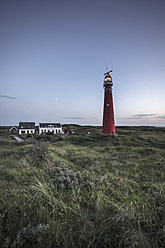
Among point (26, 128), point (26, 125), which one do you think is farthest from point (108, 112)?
point (26, 125)

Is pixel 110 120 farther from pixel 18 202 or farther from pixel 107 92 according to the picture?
pixel 18 202

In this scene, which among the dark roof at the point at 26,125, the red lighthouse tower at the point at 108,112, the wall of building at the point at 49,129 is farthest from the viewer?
the dark roof at the point at 26,125

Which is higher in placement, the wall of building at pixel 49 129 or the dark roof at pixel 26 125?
the dark roof at pixel 26 125

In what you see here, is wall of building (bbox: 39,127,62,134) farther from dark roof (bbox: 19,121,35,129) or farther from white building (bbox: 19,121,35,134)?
dark roof (bbox: 19,121,35,129)

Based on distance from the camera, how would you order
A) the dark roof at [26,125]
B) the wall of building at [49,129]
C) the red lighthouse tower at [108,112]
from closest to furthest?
the red lighthouse tower at [108,112]
the wall of building at [49,129]
the dark roof at [26,125]

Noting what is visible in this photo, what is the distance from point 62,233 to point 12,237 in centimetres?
79

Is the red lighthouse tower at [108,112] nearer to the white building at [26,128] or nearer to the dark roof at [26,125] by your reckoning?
the white building at [26,128]

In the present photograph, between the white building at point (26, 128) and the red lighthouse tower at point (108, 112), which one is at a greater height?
the red lighthouse tower at point (108, 112)

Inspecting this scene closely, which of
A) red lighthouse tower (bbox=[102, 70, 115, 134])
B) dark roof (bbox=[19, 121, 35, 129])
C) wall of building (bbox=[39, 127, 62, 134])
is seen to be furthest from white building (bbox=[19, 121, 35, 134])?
red lighthouse tower (bbox=[102, 70, 115, 134])

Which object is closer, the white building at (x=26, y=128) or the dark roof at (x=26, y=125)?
the white building at (x=26, y=128)

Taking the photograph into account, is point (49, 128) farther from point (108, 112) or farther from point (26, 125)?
point (108, 112)

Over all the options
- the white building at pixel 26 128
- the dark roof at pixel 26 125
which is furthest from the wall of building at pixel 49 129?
the dark roof at pixel 26 125

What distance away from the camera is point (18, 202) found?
8.22 ft

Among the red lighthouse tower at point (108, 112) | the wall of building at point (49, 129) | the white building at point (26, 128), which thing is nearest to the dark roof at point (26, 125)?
the white building at point (26, 128)
